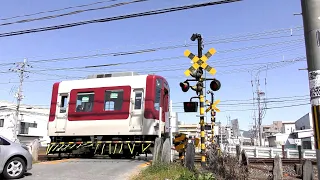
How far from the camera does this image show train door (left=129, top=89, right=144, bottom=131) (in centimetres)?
1391

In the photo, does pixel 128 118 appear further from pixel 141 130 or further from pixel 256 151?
pixel 256 151

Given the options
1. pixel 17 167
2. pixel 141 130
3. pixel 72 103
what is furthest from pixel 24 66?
pixel 17 167

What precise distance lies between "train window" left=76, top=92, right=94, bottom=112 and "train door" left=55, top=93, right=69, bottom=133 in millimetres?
696

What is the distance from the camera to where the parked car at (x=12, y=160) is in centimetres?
862

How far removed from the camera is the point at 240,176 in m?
6.68

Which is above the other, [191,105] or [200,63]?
[200,63]

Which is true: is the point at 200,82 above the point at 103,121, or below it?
above

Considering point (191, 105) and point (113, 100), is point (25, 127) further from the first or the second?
point (191, 105)

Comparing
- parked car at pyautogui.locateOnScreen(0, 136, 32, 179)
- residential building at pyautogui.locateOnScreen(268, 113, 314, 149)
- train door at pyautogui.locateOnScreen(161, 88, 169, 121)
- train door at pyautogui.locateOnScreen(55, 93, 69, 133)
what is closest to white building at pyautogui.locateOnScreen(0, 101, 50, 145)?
train door at pyautogui.locateOnScreen(55, 93, 69, 133)

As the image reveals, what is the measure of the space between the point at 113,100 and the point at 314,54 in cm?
1135

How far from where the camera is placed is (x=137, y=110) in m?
14.0

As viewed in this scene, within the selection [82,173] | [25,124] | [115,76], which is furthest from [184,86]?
[25,124]

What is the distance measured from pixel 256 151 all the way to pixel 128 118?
16.3 metres

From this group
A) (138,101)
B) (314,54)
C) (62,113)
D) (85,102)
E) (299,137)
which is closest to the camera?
(314,54)
